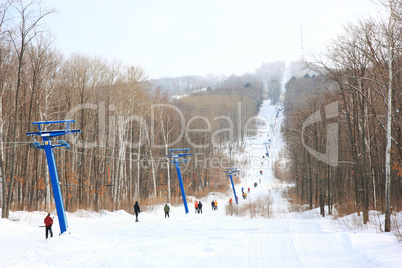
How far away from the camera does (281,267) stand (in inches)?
288

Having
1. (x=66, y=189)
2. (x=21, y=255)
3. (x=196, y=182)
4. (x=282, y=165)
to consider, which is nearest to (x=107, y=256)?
(x=21, y=255)

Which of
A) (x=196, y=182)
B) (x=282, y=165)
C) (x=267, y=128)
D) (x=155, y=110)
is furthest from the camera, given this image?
(x=267, y=128)

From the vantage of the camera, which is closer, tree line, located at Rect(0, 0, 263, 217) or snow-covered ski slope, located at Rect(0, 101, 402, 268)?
snow-covered ski slope, located at Rect(0, 101, 402, 268)

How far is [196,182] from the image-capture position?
55938mm

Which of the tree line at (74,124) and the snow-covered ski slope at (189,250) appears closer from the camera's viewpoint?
the snow-covered ski slope at (189,250)

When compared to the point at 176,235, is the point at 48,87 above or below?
above

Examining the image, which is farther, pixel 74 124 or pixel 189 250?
pixel 74 124

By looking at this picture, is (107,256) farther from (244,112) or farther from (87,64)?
(244,112)

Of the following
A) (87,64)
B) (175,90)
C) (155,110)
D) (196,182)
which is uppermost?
(175,90)

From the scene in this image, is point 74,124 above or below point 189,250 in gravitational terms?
above

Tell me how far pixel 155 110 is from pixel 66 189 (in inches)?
581

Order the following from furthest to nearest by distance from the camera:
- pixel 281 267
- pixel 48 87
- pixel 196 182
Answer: pixel 196 182
pixel 48 87
pixel 281 267

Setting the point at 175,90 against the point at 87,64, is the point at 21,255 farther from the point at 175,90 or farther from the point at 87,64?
the point at 175,90

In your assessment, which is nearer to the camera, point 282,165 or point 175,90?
point 282,165
